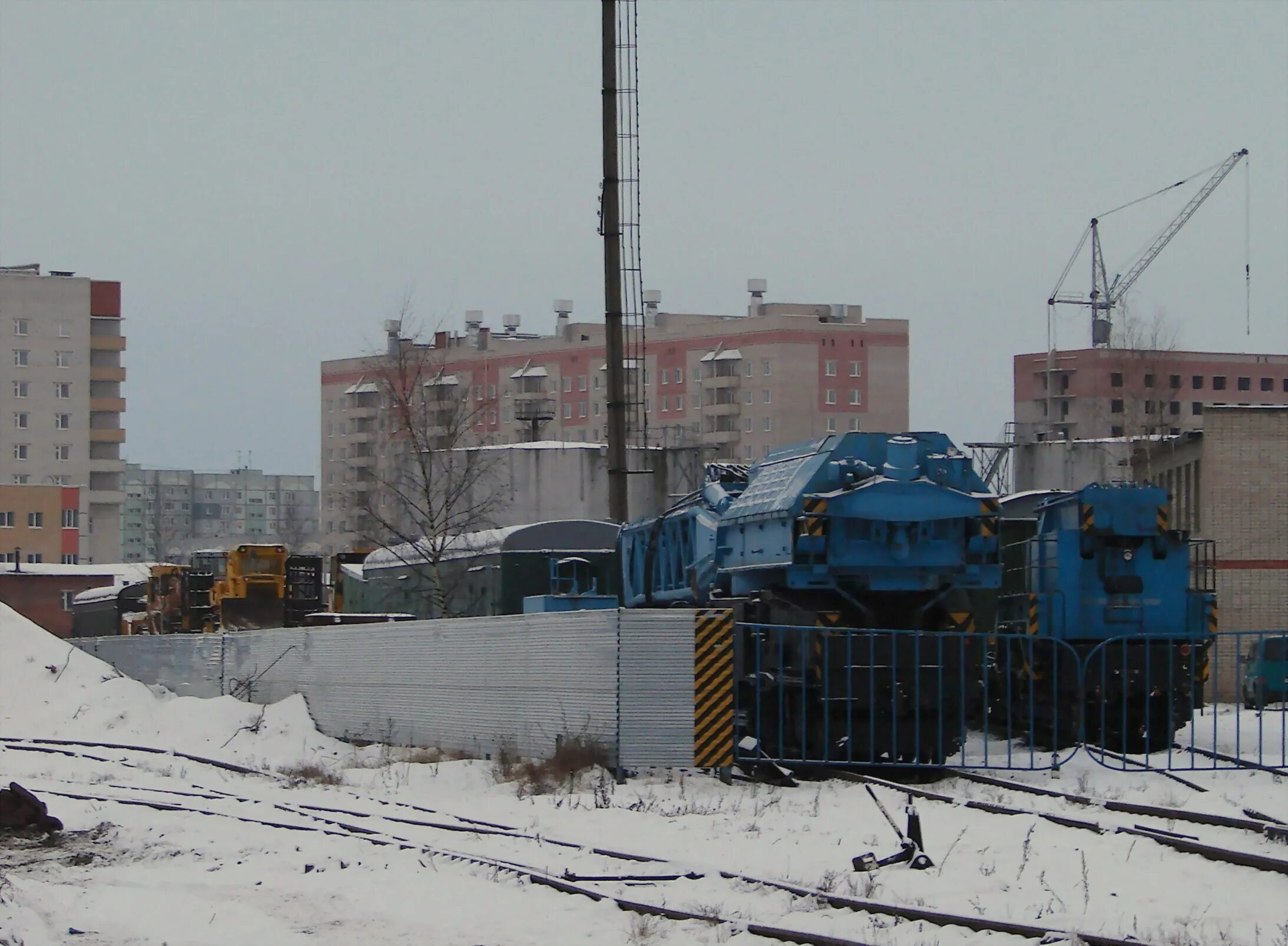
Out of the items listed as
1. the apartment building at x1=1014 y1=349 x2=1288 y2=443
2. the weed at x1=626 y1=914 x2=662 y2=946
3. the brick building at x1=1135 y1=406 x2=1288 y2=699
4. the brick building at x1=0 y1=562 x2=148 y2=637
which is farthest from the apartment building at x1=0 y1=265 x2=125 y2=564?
the weed at x1=626 y1=914 x2=662 y2=946

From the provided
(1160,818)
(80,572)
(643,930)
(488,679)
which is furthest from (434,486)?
(643,930)

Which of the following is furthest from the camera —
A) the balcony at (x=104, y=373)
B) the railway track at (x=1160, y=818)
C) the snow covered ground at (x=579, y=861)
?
the balcony at (x=104, y=373)

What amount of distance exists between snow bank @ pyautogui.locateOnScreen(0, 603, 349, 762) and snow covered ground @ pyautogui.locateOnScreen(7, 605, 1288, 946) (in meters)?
3.21

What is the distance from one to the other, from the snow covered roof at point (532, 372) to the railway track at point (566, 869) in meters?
104

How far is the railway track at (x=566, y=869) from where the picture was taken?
9688 mm

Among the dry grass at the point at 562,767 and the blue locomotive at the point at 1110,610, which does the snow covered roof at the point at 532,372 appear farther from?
the dry grass at the point at 562,767

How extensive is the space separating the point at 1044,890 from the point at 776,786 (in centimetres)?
573

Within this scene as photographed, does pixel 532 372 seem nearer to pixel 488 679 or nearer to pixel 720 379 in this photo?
pixel 720 379

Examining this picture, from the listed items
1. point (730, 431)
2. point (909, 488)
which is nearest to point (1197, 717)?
point (909, 488)

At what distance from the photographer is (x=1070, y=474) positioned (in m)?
71.4

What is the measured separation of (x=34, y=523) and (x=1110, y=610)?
93808mm

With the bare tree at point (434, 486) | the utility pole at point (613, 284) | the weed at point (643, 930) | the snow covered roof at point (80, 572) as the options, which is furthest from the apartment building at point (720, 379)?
the weed at point (643, 930)

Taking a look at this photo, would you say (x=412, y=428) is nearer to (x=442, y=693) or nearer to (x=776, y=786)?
(x=442, y=693)

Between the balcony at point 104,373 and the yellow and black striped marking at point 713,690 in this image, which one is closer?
the yellow and black striped marking at point 713,690
